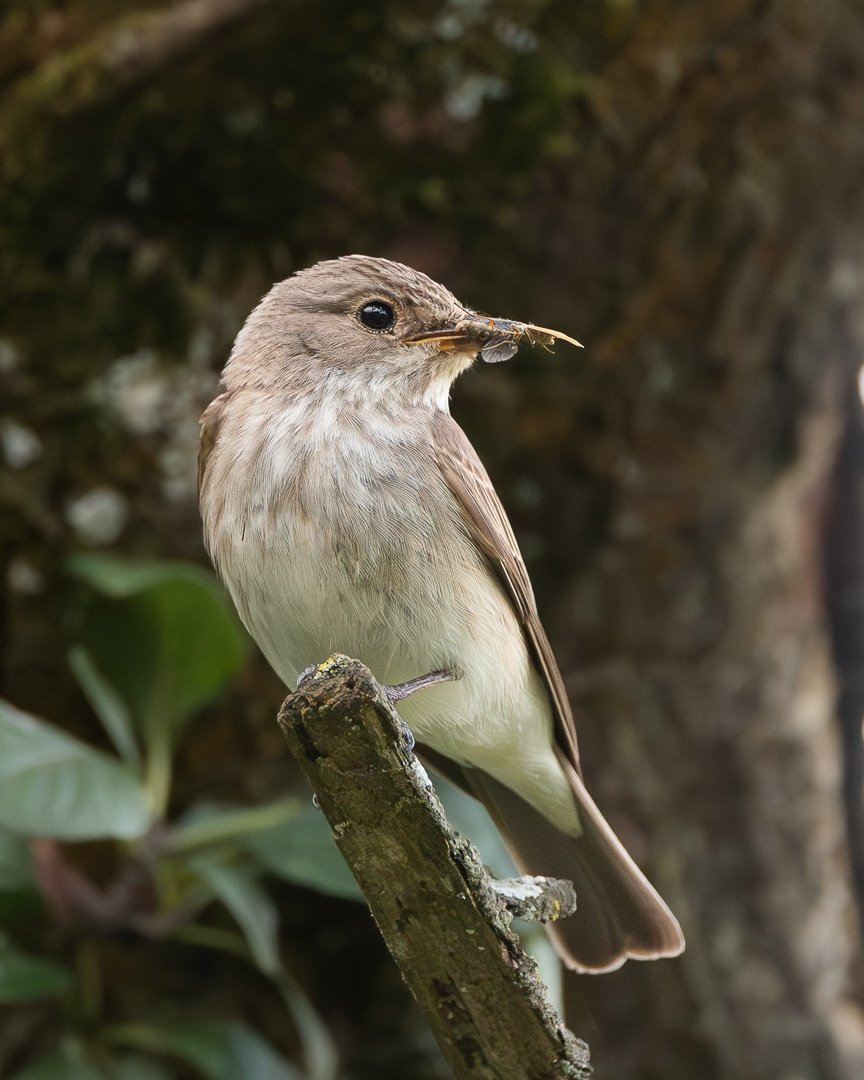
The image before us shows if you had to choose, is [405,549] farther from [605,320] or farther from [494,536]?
[605,320]

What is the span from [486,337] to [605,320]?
1671mm

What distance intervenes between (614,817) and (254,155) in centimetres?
233

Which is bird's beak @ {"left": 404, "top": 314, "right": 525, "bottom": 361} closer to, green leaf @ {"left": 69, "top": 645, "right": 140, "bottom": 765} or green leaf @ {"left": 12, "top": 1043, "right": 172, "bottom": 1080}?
green leaf @ {"left": 69, "top": 645, "right": 140, "bottom": 765}

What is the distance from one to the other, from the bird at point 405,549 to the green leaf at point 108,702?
33.7 inches

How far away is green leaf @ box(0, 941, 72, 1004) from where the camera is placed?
3195 millimetres

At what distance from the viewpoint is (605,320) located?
4.22m

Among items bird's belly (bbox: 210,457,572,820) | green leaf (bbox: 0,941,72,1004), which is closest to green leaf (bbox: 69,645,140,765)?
green leaf (bbox: 0,941,72,1004)

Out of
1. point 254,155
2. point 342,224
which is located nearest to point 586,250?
point 342,224

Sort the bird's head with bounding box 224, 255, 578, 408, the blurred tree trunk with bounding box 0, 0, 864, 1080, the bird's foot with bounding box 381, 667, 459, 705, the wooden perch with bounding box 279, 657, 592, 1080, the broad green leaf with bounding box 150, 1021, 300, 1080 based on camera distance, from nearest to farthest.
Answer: the wooden perch with bounding box 279, 657, 592, 1080 → the bird's foot with bounding box 381, 667, 459, 705 → the bird's head with bounding box 224, 255, 578, 408 → the broad green leaf with bounding box 150, 1021, 300, 1080 → the blurred tree trunk with bounding box 0, 0, 864, 1080

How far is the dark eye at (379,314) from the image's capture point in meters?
2.79

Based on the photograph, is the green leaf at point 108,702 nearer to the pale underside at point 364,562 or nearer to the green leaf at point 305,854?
the green leaf at point 305,854

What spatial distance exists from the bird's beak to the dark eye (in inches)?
2.7

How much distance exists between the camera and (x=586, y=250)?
423cm

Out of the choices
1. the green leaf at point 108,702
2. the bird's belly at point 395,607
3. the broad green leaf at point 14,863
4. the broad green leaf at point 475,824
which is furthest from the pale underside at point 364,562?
the broad green leaf at point 14,863
